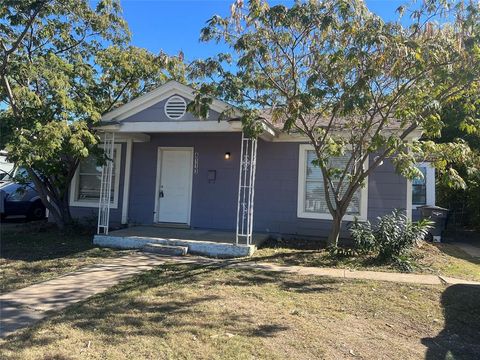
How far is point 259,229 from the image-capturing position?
10.9 metres

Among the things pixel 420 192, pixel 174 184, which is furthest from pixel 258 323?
pixel 420 192

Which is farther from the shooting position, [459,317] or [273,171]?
[273,171]

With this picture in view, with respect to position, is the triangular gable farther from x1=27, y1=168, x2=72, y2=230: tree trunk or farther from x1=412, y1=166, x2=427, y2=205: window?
x1=412, y1=166, x2=427, y2=205: window

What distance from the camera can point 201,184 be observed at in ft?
37.3

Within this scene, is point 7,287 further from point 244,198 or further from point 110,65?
point 110,65

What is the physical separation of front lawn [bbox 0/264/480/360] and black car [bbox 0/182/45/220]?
985cm

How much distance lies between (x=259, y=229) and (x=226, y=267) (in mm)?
3327

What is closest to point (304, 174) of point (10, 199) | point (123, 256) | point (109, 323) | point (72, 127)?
point (123, 256)

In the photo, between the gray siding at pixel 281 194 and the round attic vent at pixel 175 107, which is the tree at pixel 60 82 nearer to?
the round attic vent at pixel 175 107

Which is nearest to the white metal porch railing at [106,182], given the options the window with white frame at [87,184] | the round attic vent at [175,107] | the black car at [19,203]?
the window with white frame at [87,184]

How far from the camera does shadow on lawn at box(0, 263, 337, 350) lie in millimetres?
4504

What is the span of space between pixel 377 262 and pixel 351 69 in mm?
3678

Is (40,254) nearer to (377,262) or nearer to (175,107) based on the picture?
(175,107)

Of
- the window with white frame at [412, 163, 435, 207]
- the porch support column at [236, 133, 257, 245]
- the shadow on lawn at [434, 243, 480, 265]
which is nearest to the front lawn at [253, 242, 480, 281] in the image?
the shadow on lawn at [434, 243, 480, 265]
